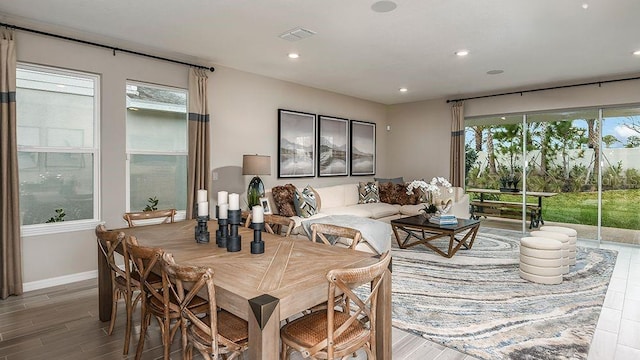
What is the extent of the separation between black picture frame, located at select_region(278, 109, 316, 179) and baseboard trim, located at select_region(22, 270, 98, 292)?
3106 mm

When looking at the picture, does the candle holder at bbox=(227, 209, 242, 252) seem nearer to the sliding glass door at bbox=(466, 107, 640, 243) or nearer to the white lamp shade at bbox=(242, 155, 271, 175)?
the white lamp shade at bbox=(242, 155, 271, 175)

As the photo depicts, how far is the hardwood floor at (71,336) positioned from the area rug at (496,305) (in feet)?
0.89

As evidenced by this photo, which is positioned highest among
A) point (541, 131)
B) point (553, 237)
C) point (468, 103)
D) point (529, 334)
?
point (468, 103)

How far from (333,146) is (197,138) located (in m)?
3.07

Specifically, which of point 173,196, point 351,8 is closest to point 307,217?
point 173,196

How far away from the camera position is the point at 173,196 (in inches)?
194

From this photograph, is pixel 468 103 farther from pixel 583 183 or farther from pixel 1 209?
pixel 1 209

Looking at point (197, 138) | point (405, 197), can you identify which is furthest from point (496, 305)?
point (197, 138)

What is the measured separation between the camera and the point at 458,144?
728cm

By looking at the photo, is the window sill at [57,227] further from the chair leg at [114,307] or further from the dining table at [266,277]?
the chair leg at [114,307]

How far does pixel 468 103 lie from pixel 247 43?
199 inches

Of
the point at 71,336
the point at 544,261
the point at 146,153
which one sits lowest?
the point at 71,336

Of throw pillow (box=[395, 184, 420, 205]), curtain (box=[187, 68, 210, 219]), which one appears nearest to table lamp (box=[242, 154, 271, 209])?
curtain (box=[187, 68, 210, 219])

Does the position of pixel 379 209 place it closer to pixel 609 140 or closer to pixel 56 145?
pixel 609 140
